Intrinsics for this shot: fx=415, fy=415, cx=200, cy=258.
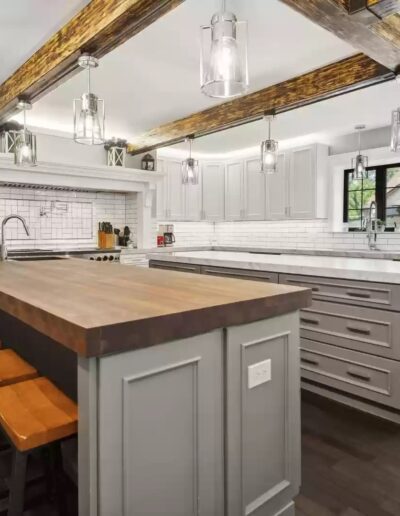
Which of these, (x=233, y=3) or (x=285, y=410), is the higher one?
(x=233, y=3)

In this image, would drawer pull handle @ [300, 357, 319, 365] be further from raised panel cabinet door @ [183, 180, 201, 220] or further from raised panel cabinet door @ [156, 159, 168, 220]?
raised panel cabinet door @ [183, 180, 201, 220]

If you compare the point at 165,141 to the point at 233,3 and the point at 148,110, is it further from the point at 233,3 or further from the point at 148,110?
the point at 233,3

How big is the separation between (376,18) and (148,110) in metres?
2.94

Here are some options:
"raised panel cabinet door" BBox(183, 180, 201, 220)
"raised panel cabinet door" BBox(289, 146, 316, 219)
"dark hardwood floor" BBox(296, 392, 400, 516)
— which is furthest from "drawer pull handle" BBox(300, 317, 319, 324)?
"raised panel cabinet door" BBox(183, 180, 201, 220)

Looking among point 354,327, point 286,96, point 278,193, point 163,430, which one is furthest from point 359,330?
point 278,193

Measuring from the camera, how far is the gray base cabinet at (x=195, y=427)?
1.09 meters

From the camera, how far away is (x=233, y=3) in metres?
2.43

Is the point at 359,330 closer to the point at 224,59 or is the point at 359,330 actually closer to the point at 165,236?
the point at 224,59

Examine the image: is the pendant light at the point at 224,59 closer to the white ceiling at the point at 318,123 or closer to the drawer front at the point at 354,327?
the drawer front at the point at 354,327

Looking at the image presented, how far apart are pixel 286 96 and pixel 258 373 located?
2.93m

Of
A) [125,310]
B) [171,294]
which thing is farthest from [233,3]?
[125,310]

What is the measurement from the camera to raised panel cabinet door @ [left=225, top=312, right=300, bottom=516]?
4.62 feet

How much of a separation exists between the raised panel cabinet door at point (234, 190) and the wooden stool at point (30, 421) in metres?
5.50

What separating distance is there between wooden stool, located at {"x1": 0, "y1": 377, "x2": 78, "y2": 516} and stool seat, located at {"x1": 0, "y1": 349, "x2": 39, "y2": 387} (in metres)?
0.14
